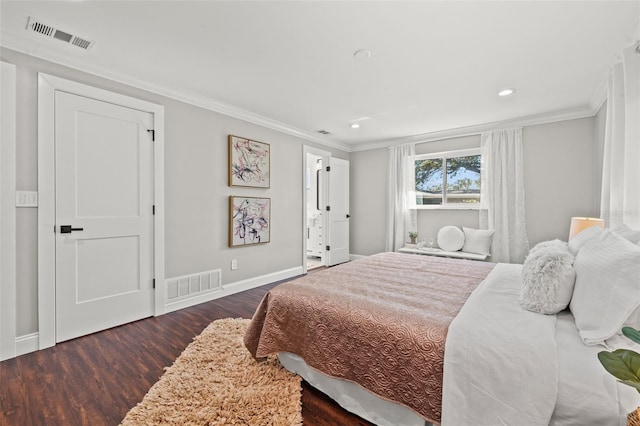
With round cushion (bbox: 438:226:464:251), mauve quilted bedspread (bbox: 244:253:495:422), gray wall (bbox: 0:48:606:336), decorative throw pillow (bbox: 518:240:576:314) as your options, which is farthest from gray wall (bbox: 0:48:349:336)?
decorative throw pillow (bbox: 518:240:576:314)

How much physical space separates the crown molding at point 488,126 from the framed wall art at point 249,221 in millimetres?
2702

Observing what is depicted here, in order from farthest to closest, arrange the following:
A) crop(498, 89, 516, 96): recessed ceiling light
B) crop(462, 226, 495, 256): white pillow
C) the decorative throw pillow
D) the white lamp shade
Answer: crop(462, 226, 495, 256): white pillow
crop(498, 89, 516, 96): recessed ceiling light
the white lamp shade
the decorative throw pillow

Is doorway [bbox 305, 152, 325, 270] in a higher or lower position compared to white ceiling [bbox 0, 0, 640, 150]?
lower

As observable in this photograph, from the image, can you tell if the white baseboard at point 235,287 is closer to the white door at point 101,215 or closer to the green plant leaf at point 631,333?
the white door at point 101,215

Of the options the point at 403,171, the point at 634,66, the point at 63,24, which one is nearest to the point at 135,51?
the point at 63,24

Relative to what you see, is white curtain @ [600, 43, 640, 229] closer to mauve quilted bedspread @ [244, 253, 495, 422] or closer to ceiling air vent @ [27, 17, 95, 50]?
mauve quilted bedspread @ [244, 253, 495, 422]

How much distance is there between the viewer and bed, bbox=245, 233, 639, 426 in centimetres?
100

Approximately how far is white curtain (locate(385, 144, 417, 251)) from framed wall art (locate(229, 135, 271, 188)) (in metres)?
2.46

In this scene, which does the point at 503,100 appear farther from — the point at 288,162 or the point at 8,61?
the point at 8,61

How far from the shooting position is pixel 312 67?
2.56m

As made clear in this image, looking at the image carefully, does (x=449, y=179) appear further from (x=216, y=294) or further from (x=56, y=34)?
(x=56, y=34)

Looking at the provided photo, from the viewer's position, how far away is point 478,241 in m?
4.21

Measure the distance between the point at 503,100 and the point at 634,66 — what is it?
1489mm

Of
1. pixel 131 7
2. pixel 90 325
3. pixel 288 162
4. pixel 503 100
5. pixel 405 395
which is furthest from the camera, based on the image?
pixel 288 162
